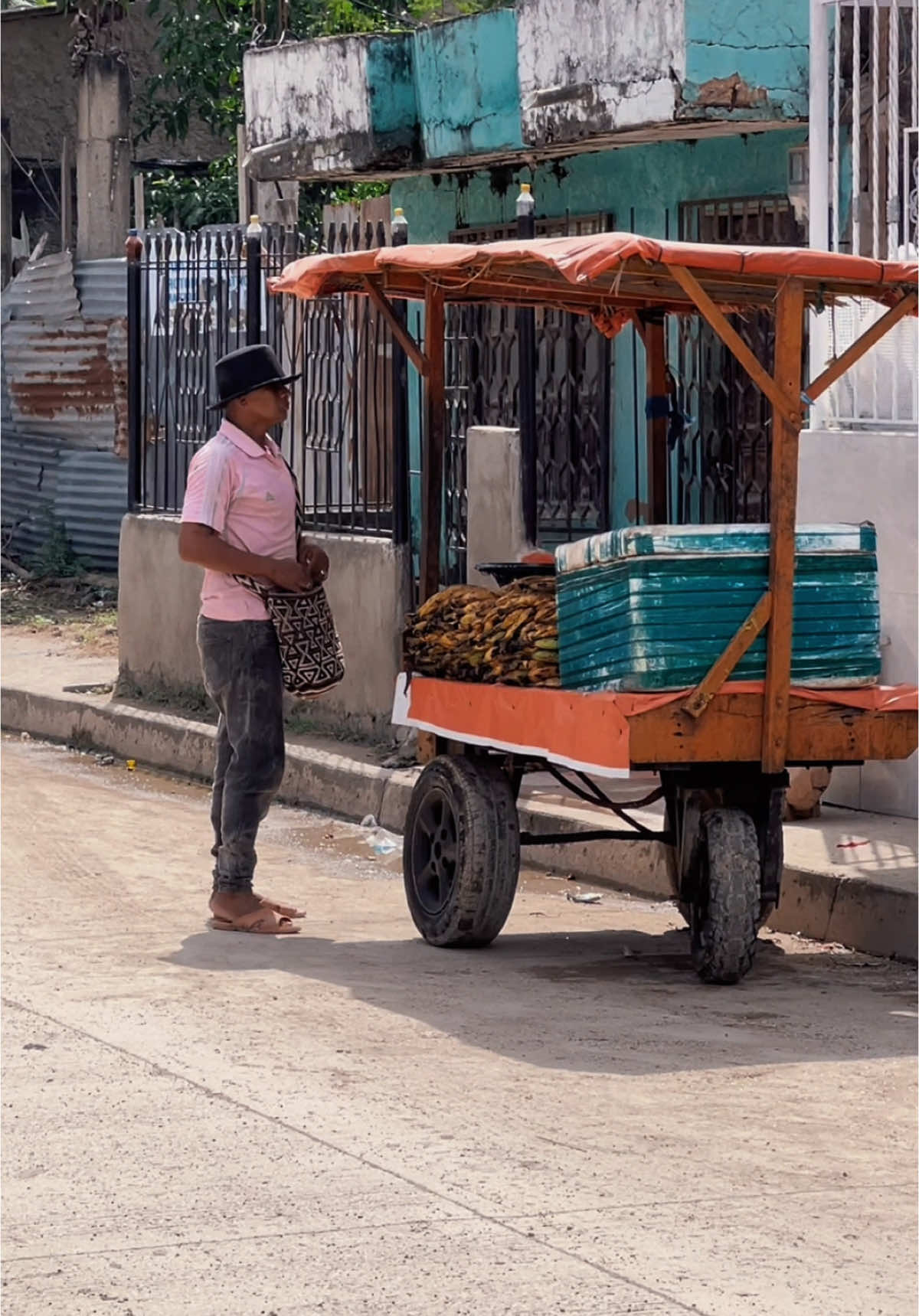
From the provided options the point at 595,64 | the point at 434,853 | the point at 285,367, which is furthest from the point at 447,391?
the point at 434,853

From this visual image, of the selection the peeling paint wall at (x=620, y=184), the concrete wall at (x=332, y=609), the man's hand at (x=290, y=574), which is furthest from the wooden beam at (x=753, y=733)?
the peeling paint wall at (x=620, y=184)

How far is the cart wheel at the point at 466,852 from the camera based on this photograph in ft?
25.0

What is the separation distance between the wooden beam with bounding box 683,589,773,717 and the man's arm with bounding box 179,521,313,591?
1.68m

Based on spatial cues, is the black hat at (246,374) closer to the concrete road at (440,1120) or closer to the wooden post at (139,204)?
the concrete road at (440,1120)

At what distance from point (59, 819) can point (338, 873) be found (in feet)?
5.28

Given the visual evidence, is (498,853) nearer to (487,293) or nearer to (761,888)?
(761,888)

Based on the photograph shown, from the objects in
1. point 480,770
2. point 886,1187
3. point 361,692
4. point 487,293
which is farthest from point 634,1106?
point 361,692

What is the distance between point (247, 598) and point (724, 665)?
6.21 feet

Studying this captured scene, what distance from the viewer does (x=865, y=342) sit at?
7168 mm

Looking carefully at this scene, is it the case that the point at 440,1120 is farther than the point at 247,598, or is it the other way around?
the point at 247,598

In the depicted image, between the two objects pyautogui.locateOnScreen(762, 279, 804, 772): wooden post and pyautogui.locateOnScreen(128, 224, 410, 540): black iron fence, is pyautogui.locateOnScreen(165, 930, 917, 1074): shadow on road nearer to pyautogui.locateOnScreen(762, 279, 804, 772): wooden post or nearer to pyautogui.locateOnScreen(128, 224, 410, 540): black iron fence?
pyautogui.locateOnScreen(762, 279, 804, 772): wooden post

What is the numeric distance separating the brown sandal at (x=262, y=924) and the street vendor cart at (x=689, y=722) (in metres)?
0.45

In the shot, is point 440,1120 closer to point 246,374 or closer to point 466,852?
point 466,852

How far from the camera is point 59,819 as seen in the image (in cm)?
1052
